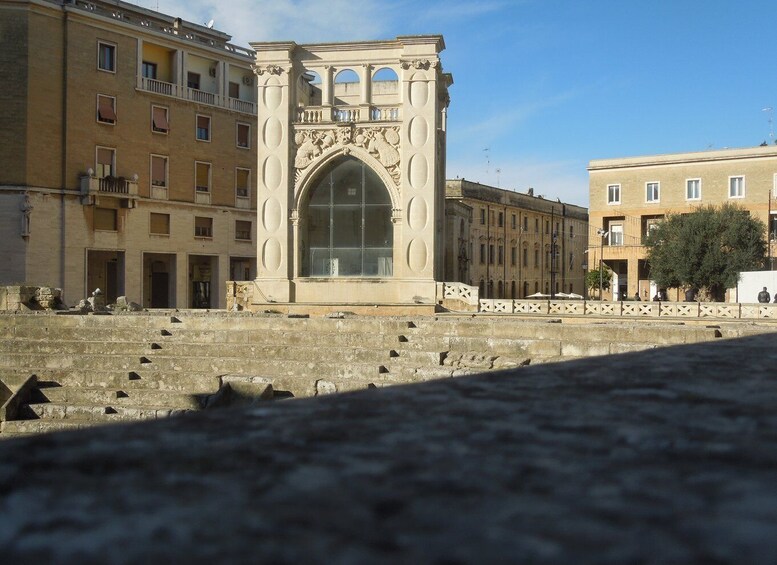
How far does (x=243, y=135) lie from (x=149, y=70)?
601cm

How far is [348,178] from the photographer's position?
97.3 ft

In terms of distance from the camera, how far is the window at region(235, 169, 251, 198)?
43.2 m

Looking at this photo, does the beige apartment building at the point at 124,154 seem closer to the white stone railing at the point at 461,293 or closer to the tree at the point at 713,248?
the white stone railing at the point at 461,293

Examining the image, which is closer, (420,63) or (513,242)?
(420,63)

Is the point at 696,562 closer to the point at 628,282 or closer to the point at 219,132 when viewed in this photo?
the point at 219,132

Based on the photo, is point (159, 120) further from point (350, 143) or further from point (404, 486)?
point (404, 486)

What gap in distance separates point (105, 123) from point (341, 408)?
38057 millimetres

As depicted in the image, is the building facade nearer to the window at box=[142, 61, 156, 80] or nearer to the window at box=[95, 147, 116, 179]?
the window at box=[95, 147, 116, 179]

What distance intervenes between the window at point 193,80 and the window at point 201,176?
3961mm

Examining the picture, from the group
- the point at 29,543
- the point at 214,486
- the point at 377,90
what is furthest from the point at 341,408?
the point at 377,90

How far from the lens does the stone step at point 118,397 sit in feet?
41.2

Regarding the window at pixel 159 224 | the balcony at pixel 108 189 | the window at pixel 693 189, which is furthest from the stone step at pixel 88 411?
the window at pixel 693 189

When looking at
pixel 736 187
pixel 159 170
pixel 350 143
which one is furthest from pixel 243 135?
pixel 736 187

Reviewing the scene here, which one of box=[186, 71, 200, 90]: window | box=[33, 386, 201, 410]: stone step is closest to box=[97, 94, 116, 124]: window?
box=[186, 71, 200, 90]: window
